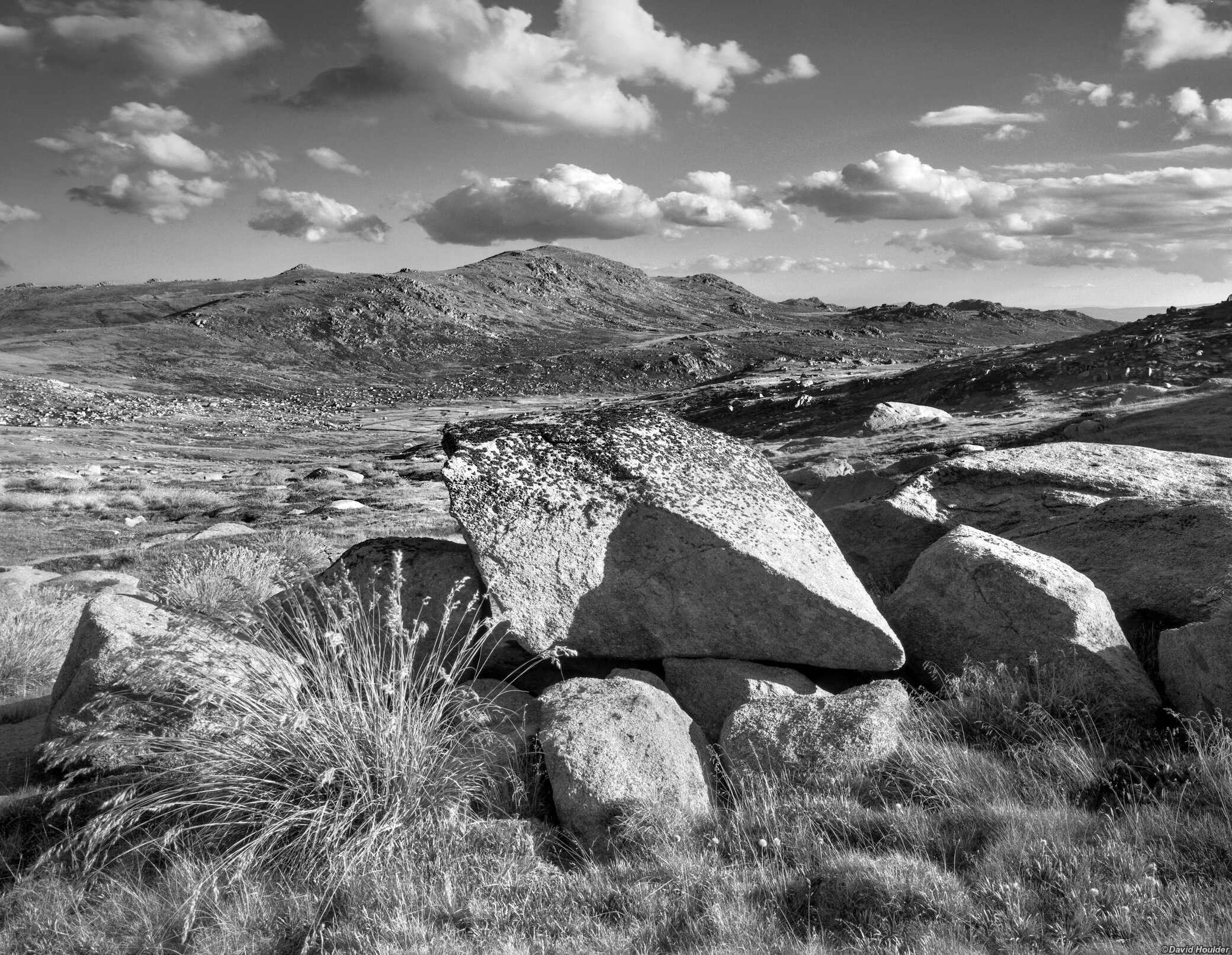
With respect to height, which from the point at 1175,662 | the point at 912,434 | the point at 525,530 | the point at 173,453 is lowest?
the point at 173,453

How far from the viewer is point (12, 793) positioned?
4758 mm

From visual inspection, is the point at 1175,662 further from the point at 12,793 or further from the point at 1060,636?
the point at 12,793

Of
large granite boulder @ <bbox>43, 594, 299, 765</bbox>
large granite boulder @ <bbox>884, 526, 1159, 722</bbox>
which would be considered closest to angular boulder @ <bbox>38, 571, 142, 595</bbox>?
large granite boulder @ <bbox>43, 594, 299, 765</bbox>

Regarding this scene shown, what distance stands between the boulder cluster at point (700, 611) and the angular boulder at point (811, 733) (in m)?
0.01

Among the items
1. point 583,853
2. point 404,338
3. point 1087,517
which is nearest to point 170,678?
point 583,853

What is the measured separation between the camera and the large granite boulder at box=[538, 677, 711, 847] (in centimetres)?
424

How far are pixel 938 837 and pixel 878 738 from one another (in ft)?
2.60

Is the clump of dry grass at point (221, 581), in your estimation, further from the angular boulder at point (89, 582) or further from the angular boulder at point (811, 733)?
the angular boulder at point (811, 733)

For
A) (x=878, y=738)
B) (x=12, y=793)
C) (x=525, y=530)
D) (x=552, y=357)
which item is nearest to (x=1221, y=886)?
(x=878, y=738)

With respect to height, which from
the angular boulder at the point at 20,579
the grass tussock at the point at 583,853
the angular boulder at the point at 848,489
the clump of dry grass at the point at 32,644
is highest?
the angular boulder at the point at 848,489

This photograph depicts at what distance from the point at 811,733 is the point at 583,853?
4.76ft

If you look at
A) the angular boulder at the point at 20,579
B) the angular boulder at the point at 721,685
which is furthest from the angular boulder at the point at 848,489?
the angular boulder at the point at 20,579

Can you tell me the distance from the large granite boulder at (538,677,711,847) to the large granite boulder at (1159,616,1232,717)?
277 centimetres

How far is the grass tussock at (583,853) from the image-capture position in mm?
3344
